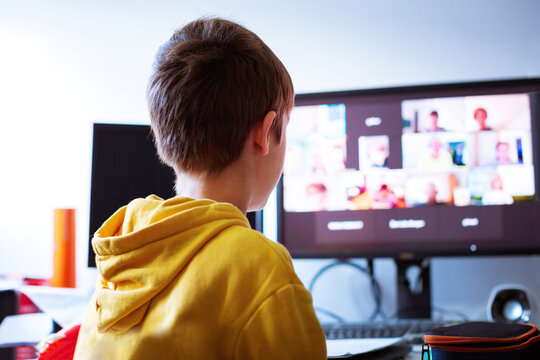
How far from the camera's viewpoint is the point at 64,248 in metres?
1.36

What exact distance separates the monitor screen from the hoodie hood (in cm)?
69

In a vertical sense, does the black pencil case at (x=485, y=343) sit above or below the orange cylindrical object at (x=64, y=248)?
below

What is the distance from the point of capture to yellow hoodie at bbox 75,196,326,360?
20.4 inches

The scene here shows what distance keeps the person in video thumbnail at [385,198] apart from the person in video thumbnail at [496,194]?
0.19 m

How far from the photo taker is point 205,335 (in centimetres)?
52

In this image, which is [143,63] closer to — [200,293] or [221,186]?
[221,186]

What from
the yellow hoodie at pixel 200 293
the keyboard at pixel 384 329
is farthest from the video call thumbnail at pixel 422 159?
the yellow hoodie at pixel 200 293

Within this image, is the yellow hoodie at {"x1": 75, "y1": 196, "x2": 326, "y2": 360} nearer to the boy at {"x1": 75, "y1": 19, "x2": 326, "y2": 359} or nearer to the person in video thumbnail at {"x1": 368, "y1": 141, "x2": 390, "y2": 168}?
the boy at {"x1": 75, "y1": 19, "x2": 326, "y2": 359}

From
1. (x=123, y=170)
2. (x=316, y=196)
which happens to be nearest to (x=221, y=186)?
(x=123, y=170)

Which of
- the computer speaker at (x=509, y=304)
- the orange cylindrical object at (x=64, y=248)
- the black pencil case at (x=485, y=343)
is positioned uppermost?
the orange cylindrical object at (x=64, y=248)

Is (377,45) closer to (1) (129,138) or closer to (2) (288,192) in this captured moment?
(2) (288,192)

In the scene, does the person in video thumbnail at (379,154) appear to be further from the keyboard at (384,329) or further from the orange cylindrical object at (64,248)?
the orange cylindrical object at (64,248)

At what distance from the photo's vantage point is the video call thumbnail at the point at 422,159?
3.93 ft

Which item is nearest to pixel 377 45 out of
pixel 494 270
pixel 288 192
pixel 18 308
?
pixel 288 192
